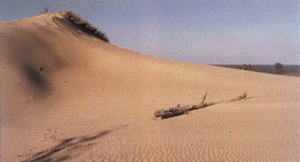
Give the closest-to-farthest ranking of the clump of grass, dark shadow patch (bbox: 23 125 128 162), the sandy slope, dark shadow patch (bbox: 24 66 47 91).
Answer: dark shadow patch (bbox: 23 125 128 162), the sandy slope, dark shadow patch (bbox: 24 66 47 91), the clump of grass

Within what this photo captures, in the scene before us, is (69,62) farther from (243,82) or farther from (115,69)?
(243,82)

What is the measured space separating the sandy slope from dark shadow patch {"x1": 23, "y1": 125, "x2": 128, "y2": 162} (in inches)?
1.1

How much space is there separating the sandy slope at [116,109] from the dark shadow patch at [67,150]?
0.03 meters

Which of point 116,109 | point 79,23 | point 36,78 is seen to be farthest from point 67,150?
point 79,23

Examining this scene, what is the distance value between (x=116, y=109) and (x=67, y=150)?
4554 mm

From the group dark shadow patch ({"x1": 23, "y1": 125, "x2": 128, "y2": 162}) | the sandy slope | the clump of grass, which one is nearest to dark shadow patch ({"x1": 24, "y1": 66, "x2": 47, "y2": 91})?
the sandy slope

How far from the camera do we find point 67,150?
5992mm

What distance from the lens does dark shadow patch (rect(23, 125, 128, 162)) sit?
5492 mm

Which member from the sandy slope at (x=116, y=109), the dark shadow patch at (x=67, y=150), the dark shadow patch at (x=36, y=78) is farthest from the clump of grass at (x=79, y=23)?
the dark shadow patch at (x=67, y=150)

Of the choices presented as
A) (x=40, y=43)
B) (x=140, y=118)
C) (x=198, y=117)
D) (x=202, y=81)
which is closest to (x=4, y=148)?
(x=140, y=118)

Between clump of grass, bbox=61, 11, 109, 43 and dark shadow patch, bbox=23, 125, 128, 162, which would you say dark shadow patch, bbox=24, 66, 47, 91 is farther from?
clump of grass, bbox=61, 11, 109, 43

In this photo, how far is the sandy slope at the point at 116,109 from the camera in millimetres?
5832

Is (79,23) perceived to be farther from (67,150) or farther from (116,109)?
(67,150)

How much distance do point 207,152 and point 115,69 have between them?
11.5m
